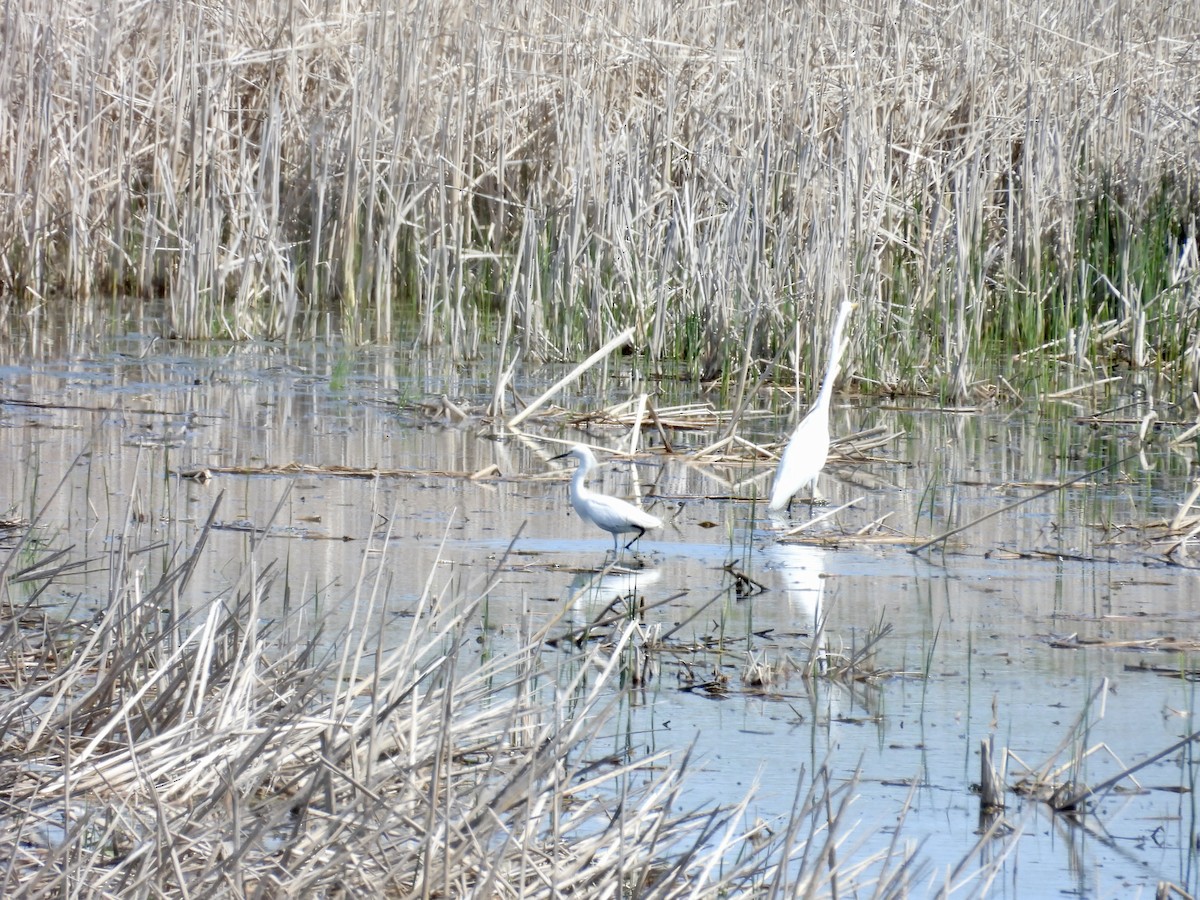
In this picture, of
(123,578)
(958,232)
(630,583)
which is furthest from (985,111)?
(123,578)

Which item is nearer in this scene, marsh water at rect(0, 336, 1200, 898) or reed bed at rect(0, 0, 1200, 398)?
marsh water at rect(0, 336, 1200, 898)

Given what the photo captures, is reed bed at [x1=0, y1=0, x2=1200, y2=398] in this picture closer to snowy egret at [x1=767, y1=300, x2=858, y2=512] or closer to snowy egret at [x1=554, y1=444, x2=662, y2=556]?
snowy egret at [x1=767, y1=300, x2=858, y2=512]

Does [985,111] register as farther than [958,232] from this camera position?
Yes

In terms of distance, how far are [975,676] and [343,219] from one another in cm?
713

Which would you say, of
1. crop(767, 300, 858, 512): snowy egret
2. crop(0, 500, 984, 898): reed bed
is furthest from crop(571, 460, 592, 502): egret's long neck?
crop(0, 500, 984, 898): reed bed

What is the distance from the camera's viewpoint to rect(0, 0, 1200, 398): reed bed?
8.57 m

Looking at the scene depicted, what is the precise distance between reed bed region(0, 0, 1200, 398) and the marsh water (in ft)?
1.55

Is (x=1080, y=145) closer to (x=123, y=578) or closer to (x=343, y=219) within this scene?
(x=343, y=219)

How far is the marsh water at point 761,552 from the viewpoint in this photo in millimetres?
3219

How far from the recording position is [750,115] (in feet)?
30.8

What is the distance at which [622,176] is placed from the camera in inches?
368

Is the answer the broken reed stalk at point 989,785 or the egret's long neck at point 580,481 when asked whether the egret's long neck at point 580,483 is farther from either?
the broken reed stalk at point 989,785

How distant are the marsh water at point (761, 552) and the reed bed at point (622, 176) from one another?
1.55 feet

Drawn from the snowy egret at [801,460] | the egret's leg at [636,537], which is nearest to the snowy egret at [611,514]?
the egret's leg at [636,537]
